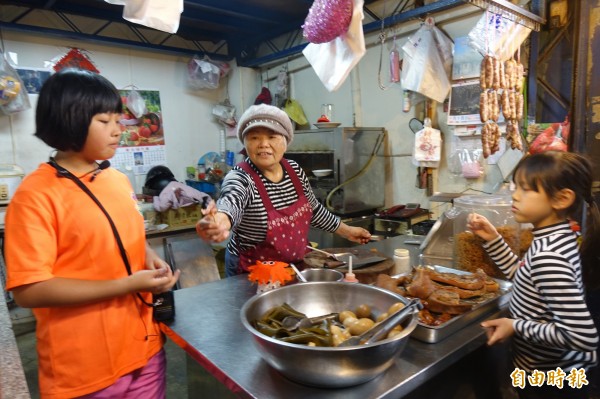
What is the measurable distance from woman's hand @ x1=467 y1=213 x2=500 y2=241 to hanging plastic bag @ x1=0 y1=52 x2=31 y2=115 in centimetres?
468

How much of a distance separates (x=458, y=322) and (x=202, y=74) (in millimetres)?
5510

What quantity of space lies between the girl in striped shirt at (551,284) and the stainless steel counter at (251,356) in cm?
19

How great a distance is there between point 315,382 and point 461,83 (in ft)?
11.2

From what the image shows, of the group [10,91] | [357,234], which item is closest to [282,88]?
[10,91]

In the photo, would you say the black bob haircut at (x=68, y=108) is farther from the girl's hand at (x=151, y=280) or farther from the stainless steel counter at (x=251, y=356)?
the stainless steel counter at (x=251, y=356)

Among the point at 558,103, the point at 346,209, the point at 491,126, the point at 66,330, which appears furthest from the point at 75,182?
the point at 558,103

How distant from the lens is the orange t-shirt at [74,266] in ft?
3.51

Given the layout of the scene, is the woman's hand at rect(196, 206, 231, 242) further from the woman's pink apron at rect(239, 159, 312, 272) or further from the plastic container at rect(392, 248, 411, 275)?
the plastic container at rect(392, 248, 411, 275)

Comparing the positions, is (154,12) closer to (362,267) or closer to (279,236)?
(279,236)

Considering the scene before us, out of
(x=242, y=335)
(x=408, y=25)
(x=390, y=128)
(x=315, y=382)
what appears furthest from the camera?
(x=390, y=128)

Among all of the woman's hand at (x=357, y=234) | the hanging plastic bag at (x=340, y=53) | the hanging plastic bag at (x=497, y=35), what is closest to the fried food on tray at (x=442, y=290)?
the woman's hand at (x=357, y=234)

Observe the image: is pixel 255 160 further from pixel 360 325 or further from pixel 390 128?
pixel 390 128

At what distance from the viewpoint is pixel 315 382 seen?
3.20 feet

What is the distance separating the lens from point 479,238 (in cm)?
176
